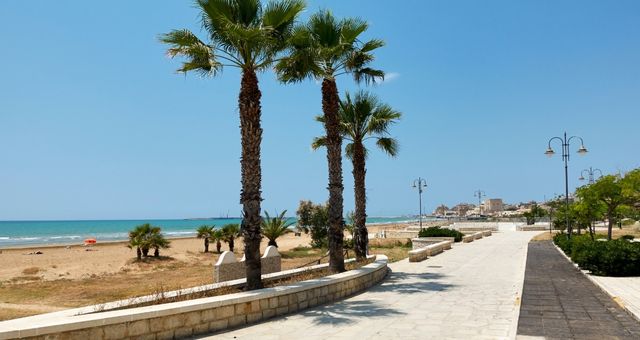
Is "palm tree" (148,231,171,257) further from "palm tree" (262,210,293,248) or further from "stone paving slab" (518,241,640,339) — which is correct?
"stone paving slab" (518,241,640,339)

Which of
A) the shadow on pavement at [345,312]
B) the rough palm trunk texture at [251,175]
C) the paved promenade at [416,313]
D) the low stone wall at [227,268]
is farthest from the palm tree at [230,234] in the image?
the shadow on pavement at [345,312]

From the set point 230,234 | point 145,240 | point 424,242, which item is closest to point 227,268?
point 424,242

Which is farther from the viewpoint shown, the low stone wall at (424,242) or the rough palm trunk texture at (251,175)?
the low stone wall at (424,242)

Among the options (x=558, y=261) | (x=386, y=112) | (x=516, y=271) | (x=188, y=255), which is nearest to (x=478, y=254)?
(x=558, y=261)

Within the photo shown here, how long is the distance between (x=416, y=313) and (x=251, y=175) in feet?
15.0

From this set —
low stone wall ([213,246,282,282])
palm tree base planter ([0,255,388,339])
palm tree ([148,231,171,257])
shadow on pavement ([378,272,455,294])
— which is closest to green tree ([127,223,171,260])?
palm tree ([148,231,171,257])

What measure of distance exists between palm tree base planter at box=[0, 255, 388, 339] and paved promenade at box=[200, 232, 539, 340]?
27 cm

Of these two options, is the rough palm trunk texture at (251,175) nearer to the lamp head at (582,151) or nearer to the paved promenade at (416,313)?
the paved promenade at (416,313)

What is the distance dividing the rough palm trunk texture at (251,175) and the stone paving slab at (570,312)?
5.46m

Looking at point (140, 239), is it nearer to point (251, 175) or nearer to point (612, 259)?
point (251, 175)

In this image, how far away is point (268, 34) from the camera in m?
11.1

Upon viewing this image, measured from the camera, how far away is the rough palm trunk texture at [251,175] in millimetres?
10508

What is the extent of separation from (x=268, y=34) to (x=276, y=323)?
6.40 m

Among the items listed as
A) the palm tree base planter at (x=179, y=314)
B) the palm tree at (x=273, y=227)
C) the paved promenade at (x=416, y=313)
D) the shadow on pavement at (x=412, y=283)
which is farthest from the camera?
the palm tree at (x=273, y=227)
